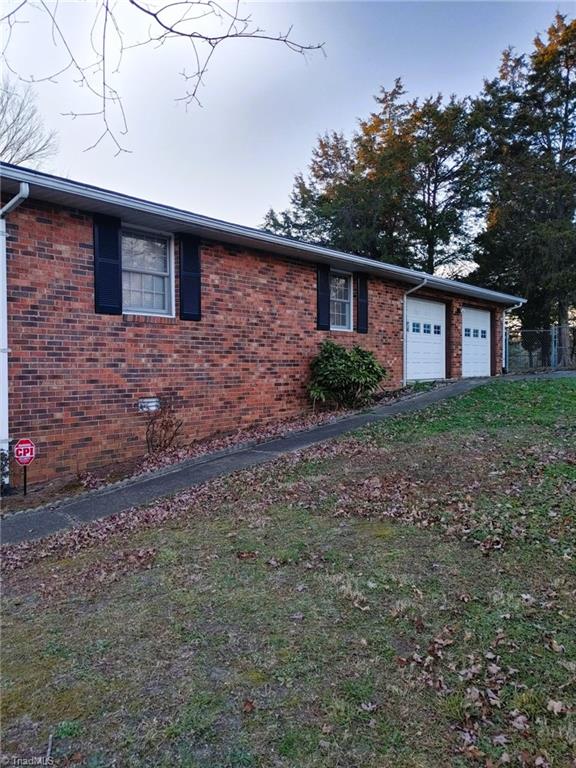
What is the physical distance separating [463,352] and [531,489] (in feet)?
35.3

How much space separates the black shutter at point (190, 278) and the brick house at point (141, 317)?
0.07 feet

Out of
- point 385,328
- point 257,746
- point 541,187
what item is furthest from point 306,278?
point 541,187

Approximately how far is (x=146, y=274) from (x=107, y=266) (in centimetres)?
78

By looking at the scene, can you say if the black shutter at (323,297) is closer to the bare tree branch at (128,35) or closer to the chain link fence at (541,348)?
the bare tree branch at (128,35)

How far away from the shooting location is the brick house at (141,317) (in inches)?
243

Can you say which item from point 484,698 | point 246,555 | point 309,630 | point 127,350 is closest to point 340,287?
point 127,350

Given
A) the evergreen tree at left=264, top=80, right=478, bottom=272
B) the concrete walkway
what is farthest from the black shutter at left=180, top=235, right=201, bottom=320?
the evergreen tree at left=264, top=80, right=478, bottom=272

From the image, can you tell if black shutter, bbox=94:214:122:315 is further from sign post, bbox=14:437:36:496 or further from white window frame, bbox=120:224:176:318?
sign post, bbox=14:437:36:496

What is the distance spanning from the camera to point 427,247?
22.7 m

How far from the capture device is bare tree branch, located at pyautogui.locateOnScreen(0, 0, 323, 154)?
266 cm

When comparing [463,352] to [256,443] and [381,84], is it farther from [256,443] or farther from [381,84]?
[381,84]

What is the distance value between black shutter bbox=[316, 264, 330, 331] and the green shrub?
0.42 meters

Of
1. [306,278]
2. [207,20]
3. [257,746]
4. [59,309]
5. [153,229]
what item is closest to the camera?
[257,746]

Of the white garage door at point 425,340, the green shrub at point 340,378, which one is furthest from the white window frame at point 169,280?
the white garage door at point 425,340
